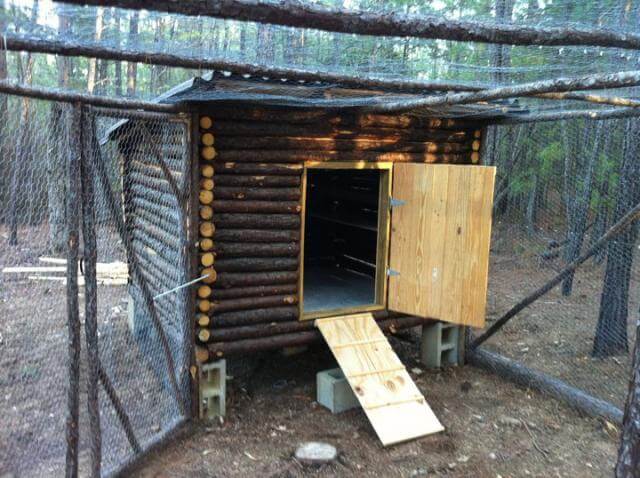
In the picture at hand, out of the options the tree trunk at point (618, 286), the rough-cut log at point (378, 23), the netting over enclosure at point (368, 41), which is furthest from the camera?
the tree trunk at point (618, 286)

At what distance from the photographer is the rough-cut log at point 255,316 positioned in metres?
5.16

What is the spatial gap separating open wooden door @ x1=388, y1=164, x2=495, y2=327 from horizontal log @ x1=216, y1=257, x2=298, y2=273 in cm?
113

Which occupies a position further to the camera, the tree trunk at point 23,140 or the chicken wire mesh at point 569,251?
the chicken wire mesh at point 569,251

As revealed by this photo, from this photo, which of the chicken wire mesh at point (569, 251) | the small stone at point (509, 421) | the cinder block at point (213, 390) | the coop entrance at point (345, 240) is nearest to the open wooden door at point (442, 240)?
the coop entrance at point (345, 240)

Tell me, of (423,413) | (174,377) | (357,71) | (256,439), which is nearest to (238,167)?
(357,71)

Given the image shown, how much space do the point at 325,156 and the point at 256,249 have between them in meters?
1.09

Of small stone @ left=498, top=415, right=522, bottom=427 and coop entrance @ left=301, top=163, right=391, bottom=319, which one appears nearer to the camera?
small stone @ left=498, top=415, right=522, bottom=427

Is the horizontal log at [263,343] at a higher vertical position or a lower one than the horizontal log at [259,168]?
lower

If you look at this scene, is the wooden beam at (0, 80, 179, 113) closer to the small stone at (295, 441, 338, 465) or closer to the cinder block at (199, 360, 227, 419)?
the cinder block at (199, 360, 227, 419)

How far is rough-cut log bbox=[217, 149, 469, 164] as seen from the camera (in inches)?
198

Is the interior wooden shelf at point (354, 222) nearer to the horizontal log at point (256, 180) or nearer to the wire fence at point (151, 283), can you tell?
the horizontal log at point (256, 180)

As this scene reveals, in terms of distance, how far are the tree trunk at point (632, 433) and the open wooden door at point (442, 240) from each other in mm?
2661

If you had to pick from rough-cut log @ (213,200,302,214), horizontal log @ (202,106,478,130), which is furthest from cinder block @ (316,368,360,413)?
horizontal log @ (202,106,478,130)

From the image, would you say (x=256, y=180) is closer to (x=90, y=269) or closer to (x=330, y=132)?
(x=330, y=132)
